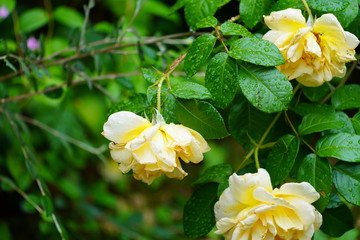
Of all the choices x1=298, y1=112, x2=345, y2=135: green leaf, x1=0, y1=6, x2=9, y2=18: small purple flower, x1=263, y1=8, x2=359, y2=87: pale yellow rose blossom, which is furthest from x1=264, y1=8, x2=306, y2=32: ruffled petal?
x1=0, y1=6, x2=9, y2=18: small purple flower

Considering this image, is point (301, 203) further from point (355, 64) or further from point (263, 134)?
point (355, 64)

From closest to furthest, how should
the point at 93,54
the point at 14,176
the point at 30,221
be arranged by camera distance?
the point at 93,54 < the point at 14,176 < the point at 30,221

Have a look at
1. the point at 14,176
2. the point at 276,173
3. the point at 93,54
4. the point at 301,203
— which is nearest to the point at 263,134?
the point at 276,173

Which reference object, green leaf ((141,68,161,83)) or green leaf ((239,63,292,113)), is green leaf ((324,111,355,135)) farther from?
green leaf ((141,68,161,83))

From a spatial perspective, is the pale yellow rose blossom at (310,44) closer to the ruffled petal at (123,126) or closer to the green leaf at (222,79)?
the green leaf at (222,79)

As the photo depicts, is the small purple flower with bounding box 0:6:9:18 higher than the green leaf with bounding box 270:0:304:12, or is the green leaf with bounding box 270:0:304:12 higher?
the green leaf with bounding box 270:0:304:12

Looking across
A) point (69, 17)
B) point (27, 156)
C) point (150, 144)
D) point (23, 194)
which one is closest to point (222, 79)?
point (150, 144)
